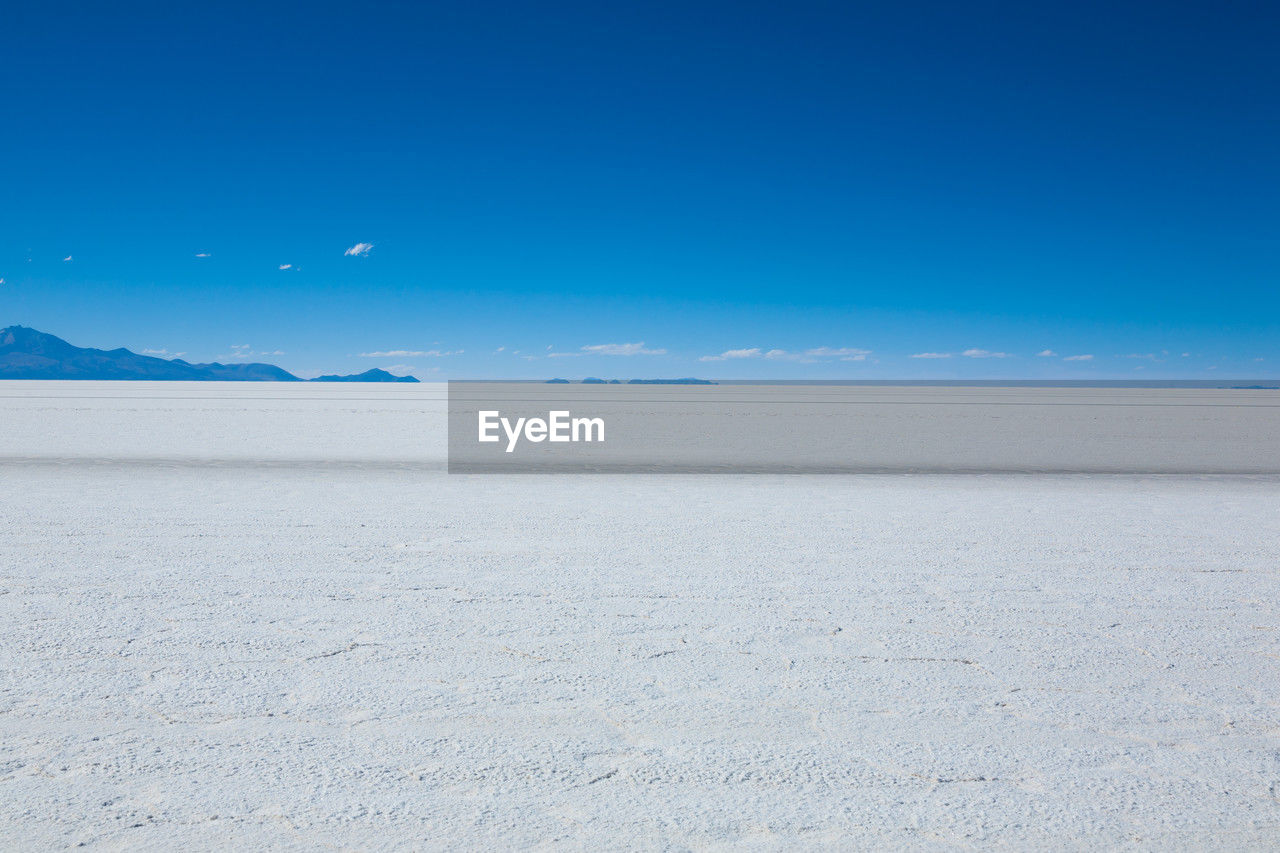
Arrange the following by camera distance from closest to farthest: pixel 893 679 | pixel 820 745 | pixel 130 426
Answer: pixel 820 745 → pixel 893 679 → pixel 130 426

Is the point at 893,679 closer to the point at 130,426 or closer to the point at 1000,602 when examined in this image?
the point at 1000,602

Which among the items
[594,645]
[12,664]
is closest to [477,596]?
[594,645]

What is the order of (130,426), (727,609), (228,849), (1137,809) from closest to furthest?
(228,849)
(1137,809)
(727,609)
(130,426)

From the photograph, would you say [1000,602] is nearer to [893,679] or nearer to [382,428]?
[893,679]

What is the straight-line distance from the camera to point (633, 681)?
3641 millimetres

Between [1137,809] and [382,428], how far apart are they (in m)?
19.0

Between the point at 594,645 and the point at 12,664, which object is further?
the point at 594,645

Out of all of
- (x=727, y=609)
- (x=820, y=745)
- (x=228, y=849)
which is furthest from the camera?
(x=727, y=609)

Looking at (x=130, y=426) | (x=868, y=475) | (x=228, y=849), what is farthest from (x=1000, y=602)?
(x=130, y=426)

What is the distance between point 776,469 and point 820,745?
8648 mm

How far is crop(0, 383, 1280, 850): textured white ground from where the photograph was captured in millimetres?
2615

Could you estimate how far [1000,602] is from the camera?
4.94m

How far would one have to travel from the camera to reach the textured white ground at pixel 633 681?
8.58 ft

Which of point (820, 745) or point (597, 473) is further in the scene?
point (597, 473)
